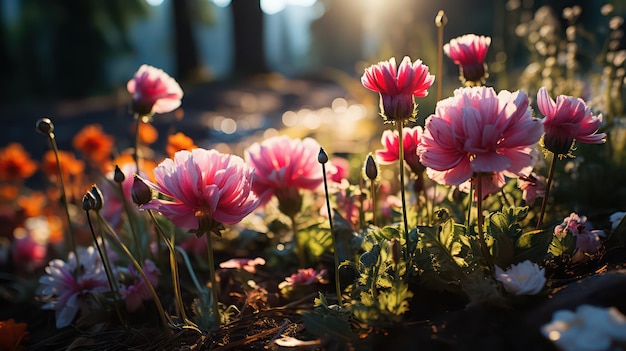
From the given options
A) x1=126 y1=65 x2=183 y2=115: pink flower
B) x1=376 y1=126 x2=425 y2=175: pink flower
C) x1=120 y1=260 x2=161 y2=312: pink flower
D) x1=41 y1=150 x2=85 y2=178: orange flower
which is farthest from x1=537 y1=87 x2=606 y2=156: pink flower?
x1=41 y1=150 x2=85 y2=178: orange flower

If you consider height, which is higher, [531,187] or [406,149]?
[406,149]

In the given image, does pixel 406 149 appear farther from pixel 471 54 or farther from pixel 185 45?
pixel 185 45

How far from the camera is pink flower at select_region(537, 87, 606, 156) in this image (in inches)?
36.1

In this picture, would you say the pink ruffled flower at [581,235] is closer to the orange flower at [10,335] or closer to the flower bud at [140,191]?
the flower bud at [140,191]

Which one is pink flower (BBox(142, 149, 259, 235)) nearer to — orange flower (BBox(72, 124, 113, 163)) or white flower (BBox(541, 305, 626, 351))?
white flower (BBox(541, 305, 626, 351))

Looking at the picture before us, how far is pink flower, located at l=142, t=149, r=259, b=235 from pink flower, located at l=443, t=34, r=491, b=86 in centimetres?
51

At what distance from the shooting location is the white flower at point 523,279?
858 millimetres

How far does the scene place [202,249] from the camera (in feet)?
5.57

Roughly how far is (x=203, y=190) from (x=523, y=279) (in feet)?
1.73

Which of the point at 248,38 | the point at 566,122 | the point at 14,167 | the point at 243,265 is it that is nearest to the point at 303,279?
the point at 243,265

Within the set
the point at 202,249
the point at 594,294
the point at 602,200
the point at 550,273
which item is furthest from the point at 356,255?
the point at 602,200

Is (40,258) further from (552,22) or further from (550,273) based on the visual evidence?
(552,22)

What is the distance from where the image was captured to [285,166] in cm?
122

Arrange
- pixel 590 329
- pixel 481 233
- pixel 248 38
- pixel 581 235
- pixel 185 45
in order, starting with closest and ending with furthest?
pixel 590 329 → pixel 481 233 → pixel 581 235 → pixel 248 38 → pixel 185 45
